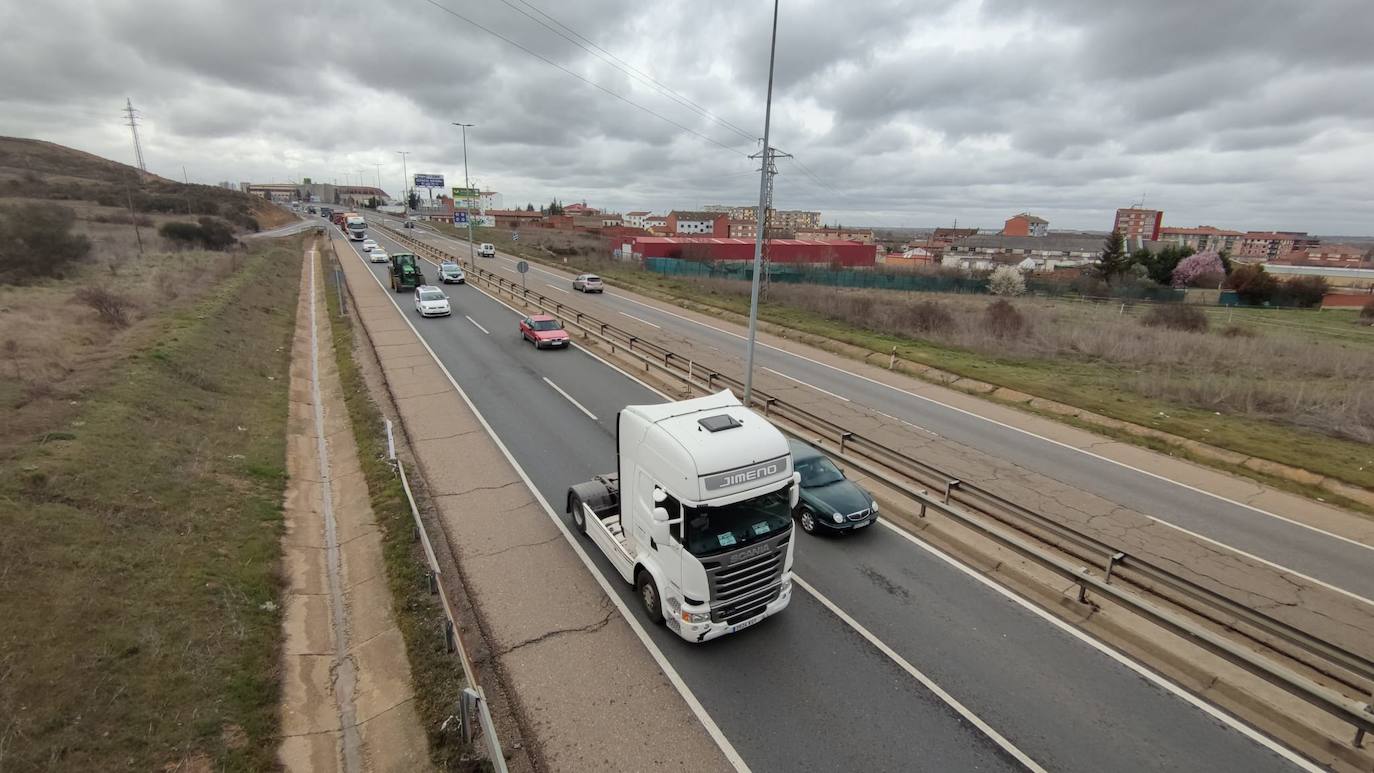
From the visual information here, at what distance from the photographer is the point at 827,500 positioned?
11.0 meters

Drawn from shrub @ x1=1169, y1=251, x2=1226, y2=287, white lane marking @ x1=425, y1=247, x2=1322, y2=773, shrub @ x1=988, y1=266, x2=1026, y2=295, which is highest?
shrub @ x1=1169, y1=251, x2=1226, y2=287

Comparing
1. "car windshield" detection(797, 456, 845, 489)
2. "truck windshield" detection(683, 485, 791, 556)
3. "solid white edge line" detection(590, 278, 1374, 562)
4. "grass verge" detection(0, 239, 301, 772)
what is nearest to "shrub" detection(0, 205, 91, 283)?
"grass verge" detection(0, 239, 301, 772)

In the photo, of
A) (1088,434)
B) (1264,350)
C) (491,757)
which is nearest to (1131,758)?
(491,757)

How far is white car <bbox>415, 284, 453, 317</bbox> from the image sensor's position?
30484 mm

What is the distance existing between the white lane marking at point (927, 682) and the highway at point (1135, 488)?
806 cm

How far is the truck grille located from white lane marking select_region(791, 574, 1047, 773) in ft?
4.64

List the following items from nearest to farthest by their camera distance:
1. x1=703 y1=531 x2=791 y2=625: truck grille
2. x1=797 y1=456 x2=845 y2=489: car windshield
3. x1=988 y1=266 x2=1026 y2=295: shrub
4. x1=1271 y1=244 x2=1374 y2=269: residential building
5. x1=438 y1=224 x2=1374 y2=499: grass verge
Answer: x1=703 y1=531 x2=791 y2=625: truck grille < x1=797 y1=456 x2=845 y2=489: car windshield < x1=438 y1=224 x2=1374 y2=499: grass verge < x1=988 y1=266 x2=1026 y2=295: shrub < x1=1271 y1=244 x2=1374 y2=269: residential building

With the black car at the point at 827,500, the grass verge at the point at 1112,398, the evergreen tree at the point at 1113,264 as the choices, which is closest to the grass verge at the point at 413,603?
the black car at the point at 827,500

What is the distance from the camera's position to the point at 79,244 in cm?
4159

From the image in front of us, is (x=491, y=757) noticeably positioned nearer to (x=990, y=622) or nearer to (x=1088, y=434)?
(x=990, y=622)

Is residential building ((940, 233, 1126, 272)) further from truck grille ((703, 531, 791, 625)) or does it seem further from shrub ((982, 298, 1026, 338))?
truck grille ((703, 531, 791, 625))

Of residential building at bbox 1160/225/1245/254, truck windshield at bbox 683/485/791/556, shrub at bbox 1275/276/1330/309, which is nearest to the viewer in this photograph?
truck windshield at bbox 683/485/791/556

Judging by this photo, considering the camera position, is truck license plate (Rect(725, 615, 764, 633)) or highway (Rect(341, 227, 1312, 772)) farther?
truck license plate (Rect(725, 615, 764, 633))

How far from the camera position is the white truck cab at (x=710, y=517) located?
724cm
